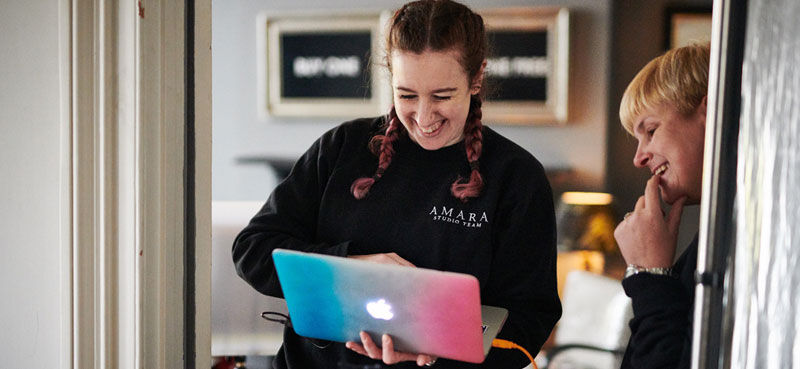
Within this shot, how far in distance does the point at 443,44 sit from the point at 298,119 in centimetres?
228

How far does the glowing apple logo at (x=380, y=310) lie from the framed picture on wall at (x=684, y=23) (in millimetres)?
2667

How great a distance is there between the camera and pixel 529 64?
10.7ft

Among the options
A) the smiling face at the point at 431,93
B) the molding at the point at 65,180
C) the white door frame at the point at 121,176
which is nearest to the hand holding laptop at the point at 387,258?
the smiling face at the point at 431,93

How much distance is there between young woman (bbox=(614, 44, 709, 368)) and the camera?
1.01 metres

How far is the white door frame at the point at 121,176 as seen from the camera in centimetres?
85

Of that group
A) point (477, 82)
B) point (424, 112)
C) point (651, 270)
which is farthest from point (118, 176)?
point (651, 270)

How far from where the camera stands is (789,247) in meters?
0.61

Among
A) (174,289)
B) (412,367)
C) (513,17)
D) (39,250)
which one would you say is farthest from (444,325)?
(513,17)

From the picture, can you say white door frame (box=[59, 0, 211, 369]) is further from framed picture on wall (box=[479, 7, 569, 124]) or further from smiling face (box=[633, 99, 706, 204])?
framed picture on wall (box=[479, 7, 569, 124])

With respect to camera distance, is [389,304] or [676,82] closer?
[389,304]

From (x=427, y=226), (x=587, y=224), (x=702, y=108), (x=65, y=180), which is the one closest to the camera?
(x=65, y=180)

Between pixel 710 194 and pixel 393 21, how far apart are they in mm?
721

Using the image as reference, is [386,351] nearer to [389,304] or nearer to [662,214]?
[389,304]

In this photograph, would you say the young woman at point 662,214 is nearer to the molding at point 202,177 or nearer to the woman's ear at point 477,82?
the woman's ear at point 477,82
